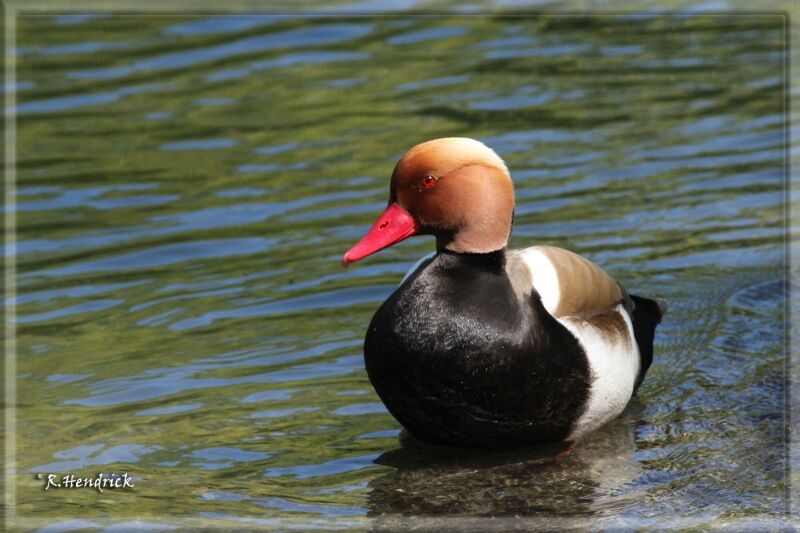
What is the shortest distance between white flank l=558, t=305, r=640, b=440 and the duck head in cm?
47

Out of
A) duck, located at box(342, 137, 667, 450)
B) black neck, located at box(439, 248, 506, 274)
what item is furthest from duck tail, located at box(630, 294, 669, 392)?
black neck, located at box(439, 248, 506, 274)

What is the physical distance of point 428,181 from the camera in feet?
16.4

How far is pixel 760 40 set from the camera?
11.2m

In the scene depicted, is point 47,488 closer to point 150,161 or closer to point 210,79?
point 150,161

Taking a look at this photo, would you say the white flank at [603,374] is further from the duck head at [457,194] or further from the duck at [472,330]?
the duck head at [457,194]

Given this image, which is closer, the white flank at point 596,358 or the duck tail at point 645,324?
the white flank at point 596,358

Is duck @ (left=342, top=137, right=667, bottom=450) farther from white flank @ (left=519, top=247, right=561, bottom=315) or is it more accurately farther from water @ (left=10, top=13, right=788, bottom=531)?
water @ (left=10, top=13, right=788, bottom=531)

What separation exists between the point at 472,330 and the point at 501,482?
0.60 meters

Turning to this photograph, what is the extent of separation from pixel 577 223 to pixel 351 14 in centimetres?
471

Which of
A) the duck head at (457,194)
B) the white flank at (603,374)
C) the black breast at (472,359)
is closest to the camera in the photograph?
the black breast at (472,359)

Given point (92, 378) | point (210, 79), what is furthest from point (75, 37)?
point (92, 378)

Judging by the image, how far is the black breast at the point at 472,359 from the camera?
4.89m

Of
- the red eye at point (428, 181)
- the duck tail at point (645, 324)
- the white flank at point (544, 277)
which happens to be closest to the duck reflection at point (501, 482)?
the duck tail at point (645, 324)

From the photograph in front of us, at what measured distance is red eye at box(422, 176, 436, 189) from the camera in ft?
16.4
